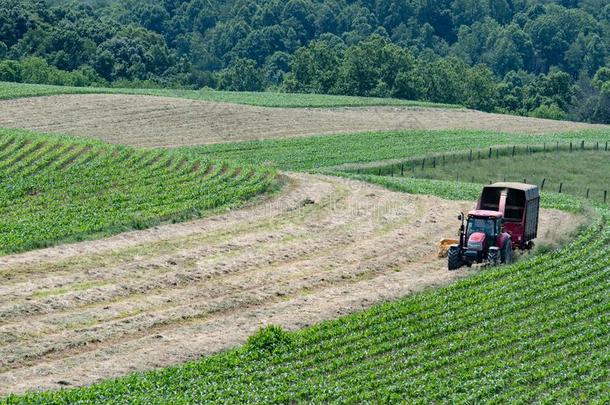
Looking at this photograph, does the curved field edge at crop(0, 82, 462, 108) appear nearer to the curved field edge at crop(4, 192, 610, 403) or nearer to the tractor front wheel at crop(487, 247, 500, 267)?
the tractor front wheel at crop(487, 247, 500, 267)

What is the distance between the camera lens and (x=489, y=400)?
27828 millimetres

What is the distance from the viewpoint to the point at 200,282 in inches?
1502

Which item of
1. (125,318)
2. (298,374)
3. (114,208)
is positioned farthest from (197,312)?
(114,208)

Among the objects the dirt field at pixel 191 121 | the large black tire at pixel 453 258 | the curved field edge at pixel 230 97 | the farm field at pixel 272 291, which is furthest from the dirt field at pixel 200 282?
the curved field edge at pixel 230 97

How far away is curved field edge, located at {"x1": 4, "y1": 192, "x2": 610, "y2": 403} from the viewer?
28.0 metres

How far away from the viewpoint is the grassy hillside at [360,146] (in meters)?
70.6

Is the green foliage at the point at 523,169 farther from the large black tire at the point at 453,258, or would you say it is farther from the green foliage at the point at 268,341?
the green foliage at the point at 268,341

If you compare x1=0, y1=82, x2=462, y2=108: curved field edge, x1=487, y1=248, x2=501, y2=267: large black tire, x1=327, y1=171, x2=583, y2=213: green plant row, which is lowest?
x1=0, y1=82, x2=462, y2=108: curved field edge

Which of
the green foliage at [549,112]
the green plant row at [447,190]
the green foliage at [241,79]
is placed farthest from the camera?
the green foliage at [241,79]

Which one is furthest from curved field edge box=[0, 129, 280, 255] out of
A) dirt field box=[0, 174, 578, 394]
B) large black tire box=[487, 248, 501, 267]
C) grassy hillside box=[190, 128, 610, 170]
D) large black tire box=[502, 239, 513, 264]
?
large black tire box=[502, 239, 513, 264]

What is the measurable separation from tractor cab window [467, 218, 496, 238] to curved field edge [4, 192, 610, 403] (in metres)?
2.84

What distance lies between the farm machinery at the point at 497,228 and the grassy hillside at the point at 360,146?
Result: 2331cm

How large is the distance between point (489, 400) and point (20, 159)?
36.3 m

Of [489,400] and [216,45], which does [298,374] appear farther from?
[216,45]
